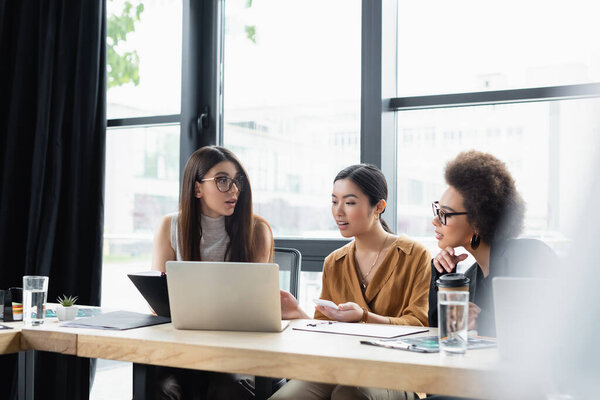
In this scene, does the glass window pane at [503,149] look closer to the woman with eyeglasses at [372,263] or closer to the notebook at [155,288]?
the woman with eyeglasses at [372,263]

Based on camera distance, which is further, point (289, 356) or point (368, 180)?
point (368, 180)

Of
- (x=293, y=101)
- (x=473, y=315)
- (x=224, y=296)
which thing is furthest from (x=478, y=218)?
(x=293, y=101)

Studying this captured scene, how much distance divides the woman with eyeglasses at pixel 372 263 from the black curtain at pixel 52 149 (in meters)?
1.46

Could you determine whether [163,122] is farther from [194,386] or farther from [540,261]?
[540,261]

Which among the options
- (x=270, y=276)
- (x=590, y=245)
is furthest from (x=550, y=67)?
(x=590, y=245)

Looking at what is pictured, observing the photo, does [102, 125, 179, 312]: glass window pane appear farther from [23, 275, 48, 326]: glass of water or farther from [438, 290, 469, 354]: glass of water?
[438, 290, 469, 354]: glass of water

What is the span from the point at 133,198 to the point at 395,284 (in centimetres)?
182

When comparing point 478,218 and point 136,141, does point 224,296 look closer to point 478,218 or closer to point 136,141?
point 478,218

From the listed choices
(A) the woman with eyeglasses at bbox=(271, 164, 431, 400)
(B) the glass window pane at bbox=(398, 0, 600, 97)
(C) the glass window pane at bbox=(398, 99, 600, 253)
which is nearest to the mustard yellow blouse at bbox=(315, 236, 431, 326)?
(A) the woman with eyeglasses at bbox=(271, 164, 431, 400)

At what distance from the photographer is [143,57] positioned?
327 cm

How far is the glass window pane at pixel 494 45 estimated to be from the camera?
2.36 meters

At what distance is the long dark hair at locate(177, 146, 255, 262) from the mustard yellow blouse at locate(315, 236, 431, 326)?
0.39 metres

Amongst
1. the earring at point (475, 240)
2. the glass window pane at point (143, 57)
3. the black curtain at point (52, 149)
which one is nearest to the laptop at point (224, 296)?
the earring at point (475, 240)

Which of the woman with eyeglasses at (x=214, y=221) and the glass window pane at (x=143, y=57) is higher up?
the glass window pane at (x=143, y=57)
